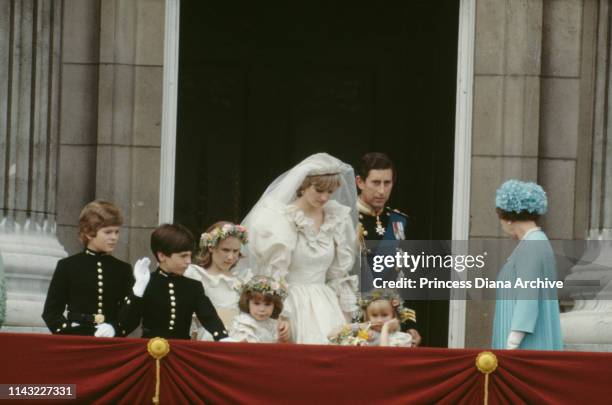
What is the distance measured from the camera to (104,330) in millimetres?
10273

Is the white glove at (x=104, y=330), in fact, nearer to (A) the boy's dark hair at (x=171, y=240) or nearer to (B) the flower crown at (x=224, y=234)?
(A) the boy's dark hair at (x=171, y=240)

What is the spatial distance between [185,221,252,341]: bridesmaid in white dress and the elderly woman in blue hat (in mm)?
1848

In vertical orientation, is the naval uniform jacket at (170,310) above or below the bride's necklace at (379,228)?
below

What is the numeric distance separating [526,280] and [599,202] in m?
3.36

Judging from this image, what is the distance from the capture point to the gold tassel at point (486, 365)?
31.7 ft

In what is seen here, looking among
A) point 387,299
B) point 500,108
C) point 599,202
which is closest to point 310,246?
point 387,299

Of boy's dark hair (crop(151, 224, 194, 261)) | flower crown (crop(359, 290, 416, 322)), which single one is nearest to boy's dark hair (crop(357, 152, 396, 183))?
flower crown (crop(359, 290, 416, 322))

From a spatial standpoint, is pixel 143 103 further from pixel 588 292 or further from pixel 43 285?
pixel 588 292

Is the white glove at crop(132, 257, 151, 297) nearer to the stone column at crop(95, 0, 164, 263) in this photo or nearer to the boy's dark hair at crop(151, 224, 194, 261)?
the boy's dark hair at crop(151, 224, 194, 261)

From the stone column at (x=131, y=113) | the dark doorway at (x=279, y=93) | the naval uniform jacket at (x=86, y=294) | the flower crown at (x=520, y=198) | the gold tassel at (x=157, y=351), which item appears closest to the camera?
the gold tassel at (x=157, y=351)

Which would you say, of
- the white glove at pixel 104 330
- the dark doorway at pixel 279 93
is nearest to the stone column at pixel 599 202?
the dark doorway at pixel 279 93

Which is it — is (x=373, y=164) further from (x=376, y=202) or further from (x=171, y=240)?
(x=171, y=240)

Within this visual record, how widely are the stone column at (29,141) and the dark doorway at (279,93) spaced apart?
11.1 ft

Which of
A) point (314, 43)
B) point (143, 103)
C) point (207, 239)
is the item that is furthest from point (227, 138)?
point (207, 239)
